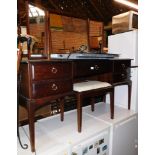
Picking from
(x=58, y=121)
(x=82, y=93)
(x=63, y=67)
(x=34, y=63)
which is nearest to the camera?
(x=34, y=63)

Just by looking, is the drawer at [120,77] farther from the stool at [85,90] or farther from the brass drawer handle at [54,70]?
the brass drawer handle at [54,70]

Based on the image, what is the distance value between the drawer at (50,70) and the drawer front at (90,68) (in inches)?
4.8

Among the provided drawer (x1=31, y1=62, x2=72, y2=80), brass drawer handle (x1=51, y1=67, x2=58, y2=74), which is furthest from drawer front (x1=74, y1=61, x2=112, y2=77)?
brass drawer handle (x1=51, y1=67, x2=58, y2=74)

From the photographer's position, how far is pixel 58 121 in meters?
1.74

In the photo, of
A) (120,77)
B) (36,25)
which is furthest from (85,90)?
(36,25)

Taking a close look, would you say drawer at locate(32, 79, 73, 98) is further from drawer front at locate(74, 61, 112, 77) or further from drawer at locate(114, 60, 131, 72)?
drawer at locate(114, 60, 131, 72)

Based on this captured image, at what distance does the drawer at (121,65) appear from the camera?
6.24 feet

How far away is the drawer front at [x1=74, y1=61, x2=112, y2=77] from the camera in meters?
1.50

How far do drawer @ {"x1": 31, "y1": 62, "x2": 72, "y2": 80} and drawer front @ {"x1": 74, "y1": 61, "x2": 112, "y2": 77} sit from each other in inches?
4.8

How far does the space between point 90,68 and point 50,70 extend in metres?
0.48

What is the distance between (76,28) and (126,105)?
121 cm
